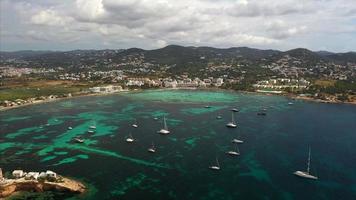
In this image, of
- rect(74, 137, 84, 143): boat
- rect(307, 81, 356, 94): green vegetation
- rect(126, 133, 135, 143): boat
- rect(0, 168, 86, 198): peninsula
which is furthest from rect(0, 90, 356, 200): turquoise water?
rect(307, 81, 356, 94): green vegetation

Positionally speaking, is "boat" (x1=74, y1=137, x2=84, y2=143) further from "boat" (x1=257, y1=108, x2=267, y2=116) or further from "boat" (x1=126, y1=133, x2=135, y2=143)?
"boat" (x1=257, y1=108, x2=267, y2=116)

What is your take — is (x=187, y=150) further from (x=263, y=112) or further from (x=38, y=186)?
(x=263, y=112)

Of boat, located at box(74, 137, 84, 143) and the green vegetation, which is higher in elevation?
the green vegetation

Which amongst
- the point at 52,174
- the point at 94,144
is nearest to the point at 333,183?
the point at 52,174

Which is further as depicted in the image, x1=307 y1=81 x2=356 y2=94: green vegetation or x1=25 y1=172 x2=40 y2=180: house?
x1=307 y1=81 x2=356 y2=94: green vegetation

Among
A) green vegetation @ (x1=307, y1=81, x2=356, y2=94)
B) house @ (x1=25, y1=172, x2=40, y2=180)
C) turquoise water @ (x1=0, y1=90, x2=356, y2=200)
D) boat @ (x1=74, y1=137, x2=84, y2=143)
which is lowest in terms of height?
turquoise water @ (x1=0, y1=90, x2=356, y2=200)

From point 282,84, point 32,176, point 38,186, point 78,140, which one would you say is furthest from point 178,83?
point 38,186

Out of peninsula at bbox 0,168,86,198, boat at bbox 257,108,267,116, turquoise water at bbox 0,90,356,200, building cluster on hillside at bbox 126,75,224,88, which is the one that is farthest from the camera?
building cluster on hillside at bbox 126,75,224,88

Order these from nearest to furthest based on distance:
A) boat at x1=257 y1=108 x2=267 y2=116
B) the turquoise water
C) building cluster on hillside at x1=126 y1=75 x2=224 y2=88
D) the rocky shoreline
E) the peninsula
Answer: the peninsula → the rocky shoreline → the turquoise water → boat at x1=257 y1=108 x2=267 y2=116 → building cluster on hillside at x1=126 y1=75 x2=224 y2=88
